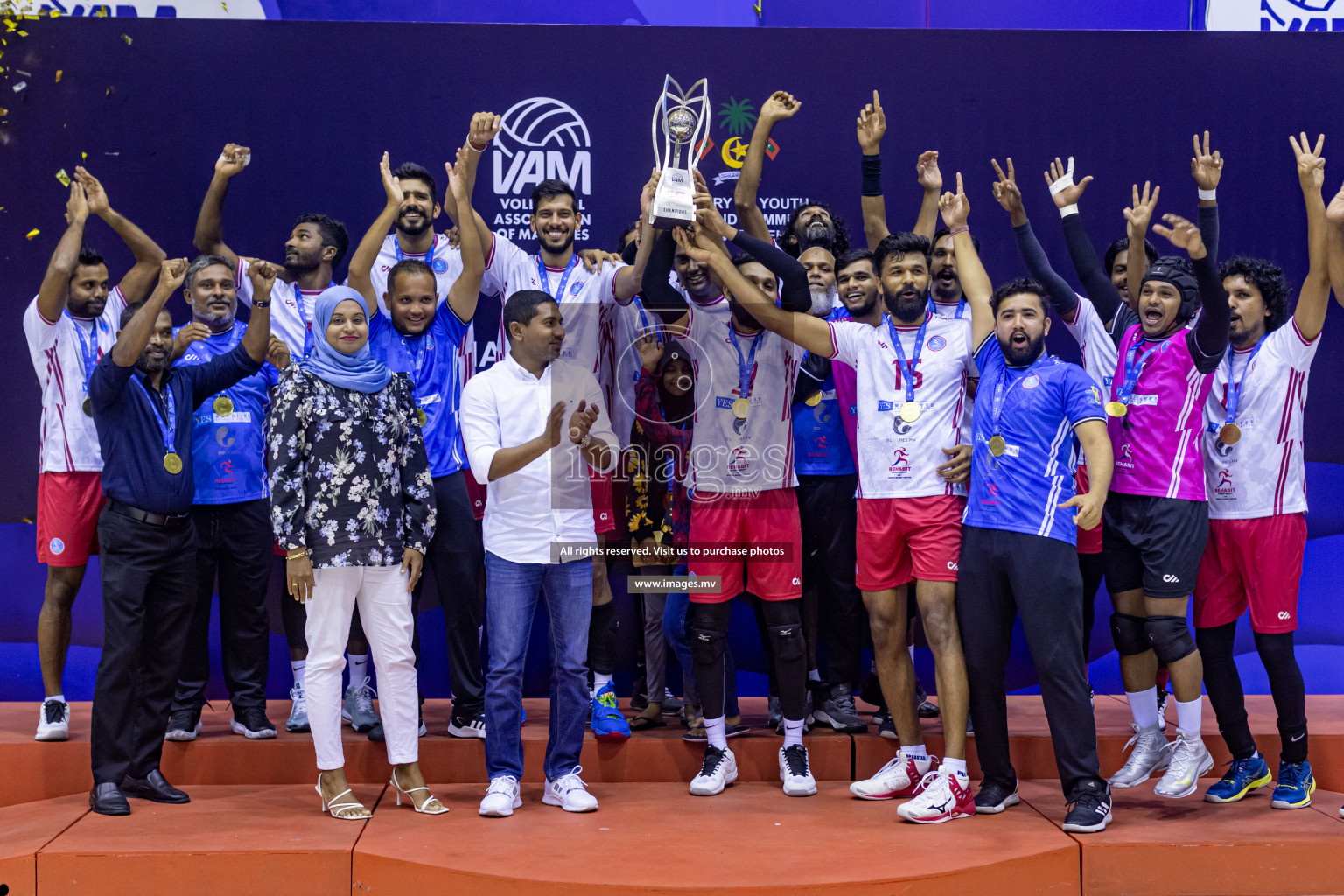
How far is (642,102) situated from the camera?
5.21 metres

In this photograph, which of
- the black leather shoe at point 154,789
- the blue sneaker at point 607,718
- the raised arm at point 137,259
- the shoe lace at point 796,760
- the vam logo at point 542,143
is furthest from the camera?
the vam logo at point 542,143

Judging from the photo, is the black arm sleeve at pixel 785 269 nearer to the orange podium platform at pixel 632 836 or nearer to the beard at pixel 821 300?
the beard at pixel 821 300

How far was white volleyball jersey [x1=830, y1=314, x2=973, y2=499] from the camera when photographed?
3.90 m

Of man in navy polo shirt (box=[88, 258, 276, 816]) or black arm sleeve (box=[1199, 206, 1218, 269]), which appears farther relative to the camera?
black arm sleeve (box=[1199, 206, 1218, 269])

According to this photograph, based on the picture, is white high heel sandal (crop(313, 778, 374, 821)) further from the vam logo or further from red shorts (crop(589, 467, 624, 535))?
the vam logo

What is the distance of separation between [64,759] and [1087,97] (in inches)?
212

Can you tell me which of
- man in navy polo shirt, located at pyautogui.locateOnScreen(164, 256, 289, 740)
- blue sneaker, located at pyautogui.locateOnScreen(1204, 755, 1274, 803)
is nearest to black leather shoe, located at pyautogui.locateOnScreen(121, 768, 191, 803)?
man in navy polo shirt, located at pyautogui.locateOnScreen(164, 256, 289, 740)

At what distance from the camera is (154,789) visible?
12.9 ft

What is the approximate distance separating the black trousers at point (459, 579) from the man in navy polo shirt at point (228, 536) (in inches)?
28.0

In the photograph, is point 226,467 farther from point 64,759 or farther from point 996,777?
point 996,777

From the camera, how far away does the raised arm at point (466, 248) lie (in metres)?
4.34

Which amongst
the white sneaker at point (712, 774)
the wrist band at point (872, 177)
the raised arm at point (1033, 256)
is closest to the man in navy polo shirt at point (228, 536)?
the white sneaker at point (712, 774)

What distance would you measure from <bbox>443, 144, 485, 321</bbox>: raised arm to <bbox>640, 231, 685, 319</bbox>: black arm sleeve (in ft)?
2.42

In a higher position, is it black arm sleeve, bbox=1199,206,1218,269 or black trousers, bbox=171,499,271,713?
black arm sleeve, bbox=1199,206,1218,269
